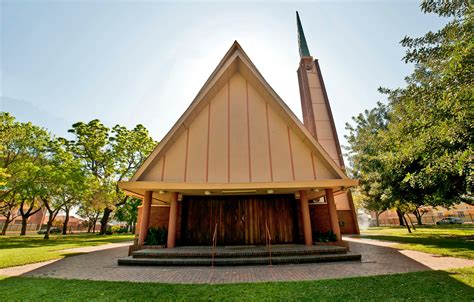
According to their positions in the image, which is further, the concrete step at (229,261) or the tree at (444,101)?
the concrete step at (229,261)

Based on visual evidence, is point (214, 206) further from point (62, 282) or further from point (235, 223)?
point (62, 282)

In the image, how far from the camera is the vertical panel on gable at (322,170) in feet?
29.5

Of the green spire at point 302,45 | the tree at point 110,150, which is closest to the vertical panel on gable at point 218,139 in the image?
the green spire at point 302,45

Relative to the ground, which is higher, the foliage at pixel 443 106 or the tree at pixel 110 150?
the tree at pixel 110 150

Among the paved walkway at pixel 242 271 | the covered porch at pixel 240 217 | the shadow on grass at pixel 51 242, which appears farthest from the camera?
the shadow on grass at pixel 51 242

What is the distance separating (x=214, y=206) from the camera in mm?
10859

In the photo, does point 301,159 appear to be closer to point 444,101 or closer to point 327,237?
point 327,237

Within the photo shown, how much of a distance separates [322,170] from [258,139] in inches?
120

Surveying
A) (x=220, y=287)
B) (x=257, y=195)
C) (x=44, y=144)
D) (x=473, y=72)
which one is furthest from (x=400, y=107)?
(x=44, y=144)

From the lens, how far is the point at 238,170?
8922 millimetres

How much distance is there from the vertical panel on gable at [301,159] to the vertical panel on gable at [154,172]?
5.75 m

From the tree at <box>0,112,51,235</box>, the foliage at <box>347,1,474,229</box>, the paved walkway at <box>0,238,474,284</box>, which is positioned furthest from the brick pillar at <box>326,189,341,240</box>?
the tree at <box>0,112,51,235</box>

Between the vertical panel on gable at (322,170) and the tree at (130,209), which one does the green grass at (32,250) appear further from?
the tree at (130,209)

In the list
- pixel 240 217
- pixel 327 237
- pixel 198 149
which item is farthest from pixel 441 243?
pixel 198 149
